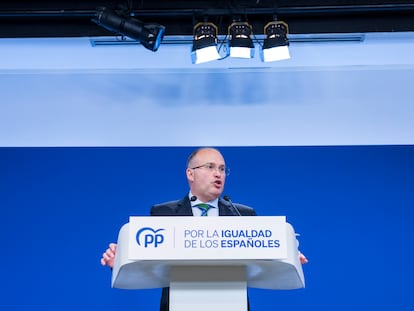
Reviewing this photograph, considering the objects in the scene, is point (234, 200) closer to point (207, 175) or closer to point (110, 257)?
point (207, 175)

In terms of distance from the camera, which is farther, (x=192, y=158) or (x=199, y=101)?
(x=199, y=101)

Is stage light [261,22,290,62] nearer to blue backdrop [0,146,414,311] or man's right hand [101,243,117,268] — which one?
blue backdrop [0,146,414,311]

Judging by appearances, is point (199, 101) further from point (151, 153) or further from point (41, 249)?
point (41, 249)

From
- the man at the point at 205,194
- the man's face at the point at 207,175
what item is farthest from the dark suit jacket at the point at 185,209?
the man's face at the point at 207,175

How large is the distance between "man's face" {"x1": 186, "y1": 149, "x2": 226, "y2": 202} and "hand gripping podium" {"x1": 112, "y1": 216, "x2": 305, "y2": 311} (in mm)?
1006

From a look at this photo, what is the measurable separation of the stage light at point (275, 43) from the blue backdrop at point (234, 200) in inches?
33.4

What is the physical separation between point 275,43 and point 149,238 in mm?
2578

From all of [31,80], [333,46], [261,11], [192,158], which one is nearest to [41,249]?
[31,80]

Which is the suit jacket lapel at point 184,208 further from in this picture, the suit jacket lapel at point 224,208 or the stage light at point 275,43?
the stage light at point 275,43

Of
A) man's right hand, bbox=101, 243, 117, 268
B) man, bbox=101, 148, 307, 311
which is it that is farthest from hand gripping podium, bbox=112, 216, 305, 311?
man, bbox=101, 148, 307, 311

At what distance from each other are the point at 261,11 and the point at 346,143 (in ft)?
3.82

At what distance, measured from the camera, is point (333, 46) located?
4824 mm

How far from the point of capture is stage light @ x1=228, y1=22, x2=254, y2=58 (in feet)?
13.6

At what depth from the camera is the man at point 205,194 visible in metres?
2.81
